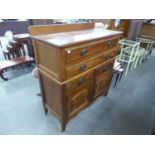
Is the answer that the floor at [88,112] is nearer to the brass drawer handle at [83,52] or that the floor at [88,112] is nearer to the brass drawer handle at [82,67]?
the brass drawer handle at [82,67]

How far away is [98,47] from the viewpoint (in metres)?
1.34

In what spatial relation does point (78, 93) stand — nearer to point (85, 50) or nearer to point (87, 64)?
point (87, 64)

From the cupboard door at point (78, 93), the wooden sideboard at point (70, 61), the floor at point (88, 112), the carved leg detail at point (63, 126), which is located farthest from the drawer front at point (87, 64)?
the floor at point (88, 112)

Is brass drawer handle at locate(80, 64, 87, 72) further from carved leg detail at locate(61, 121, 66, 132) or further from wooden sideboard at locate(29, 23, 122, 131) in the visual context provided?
carved leg detail at locate(61, 121, 66, 132)

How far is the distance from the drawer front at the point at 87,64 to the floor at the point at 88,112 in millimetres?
854

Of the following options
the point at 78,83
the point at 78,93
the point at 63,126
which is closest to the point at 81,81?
the point at 78,83

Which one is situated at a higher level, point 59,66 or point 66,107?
point 59,66

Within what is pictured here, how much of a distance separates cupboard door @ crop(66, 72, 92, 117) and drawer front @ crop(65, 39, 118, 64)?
0.83ft

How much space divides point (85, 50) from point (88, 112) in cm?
110

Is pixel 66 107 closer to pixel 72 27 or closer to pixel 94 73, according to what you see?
pixel 94 73

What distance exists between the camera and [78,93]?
1421mm

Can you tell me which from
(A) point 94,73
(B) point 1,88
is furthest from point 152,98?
(B) point 1,88

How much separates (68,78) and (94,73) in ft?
1.45

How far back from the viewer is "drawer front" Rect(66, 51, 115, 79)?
45.8 inches
